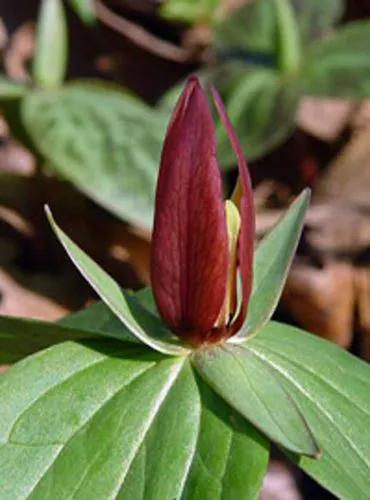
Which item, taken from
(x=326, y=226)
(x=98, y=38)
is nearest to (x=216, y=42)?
(x=98, y=38)

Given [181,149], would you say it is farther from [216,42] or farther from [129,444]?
[216,42]

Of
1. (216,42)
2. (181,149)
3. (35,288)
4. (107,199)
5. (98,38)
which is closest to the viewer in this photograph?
(181,149)

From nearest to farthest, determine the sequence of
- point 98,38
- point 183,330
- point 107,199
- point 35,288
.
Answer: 1. point 183,330
2. point 107,199
3. point 35,288
4. point 98,38

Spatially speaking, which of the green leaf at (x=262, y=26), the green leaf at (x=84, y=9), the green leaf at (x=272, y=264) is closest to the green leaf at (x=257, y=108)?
the green leaf at (x=262, y=26)

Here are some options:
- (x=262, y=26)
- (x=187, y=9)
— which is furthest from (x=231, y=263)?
(x=262, y=26)

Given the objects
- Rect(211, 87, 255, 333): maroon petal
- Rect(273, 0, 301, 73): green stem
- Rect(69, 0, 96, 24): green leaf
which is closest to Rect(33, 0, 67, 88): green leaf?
Rect(69, 0, 96, 24): green leaf

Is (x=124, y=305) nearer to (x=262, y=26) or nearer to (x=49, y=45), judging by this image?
(x=49, y=45)

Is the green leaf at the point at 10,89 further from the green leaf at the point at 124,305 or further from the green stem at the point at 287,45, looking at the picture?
the green leaf at the point at 124,305

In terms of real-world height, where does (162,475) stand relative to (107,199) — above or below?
above

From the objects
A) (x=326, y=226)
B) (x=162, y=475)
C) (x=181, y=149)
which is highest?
(x=181, y=149)
